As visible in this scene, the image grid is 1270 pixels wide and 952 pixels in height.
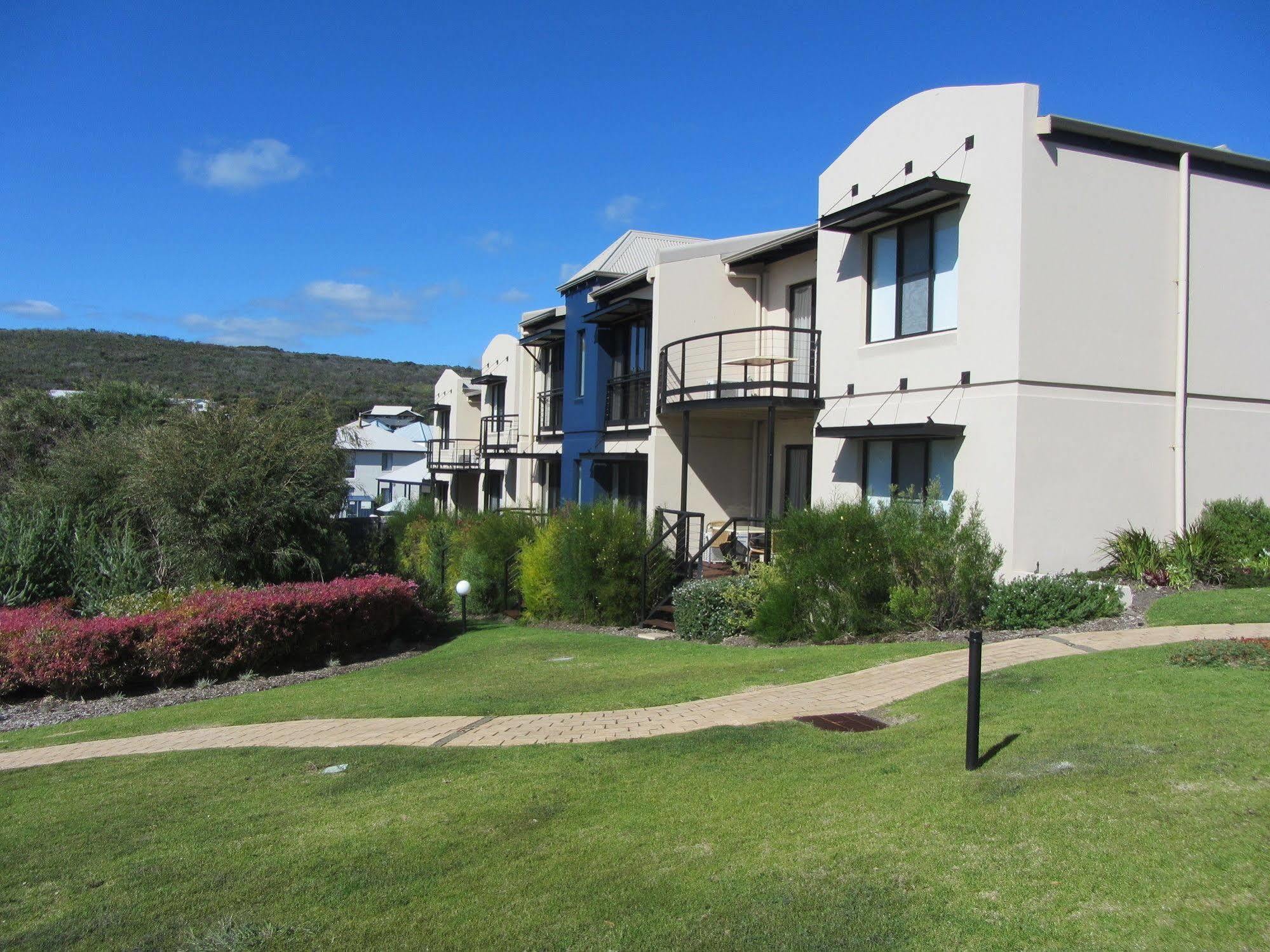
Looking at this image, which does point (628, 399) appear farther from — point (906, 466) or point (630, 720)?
point (630, 720)

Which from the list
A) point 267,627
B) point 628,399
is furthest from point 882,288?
point 267,627

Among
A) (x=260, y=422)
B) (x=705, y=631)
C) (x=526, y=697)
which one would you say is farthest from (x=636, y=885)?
(x=260, y=422)

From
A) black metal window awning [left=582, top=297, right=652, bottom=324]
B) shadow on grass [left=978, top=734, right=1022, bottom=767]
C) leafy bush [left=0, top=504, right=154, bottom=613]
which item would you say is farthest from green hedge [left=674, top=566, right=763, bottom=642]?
leafy bush [left=0, top=504, right=154, bottom=613]

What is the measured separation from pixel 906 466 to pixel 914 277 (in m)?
2.90

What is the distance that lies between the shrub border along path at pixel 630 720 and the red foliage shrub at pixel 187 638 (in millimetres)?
3500

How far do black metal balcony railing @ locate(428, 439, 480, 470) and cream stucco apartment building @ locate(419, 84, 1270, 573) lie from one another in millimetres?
20801

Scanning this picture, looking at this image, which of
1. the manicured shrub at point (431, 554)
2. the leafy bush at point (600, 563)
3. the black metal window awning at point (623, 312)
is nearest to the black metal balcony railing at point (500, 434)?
the manicured shrub at point (431, 554)

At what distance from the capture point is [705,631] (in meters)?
14.9

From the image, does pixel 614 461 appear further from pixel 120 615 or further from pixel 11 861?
pixel 11 861

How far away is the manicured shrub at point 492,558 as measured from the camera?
21.6 m

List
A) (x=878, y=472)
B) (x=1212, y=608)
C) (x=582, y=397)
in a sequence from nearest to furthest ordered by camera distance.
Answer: (x=1212, y=608)
(x=878, y=472)
(x=582, y=397)

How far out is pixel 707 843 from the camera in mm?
5234

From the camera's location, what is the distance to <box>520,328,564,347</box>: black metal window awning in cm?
2848

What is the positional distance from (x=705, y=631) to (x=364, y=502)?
51160 millimetres
